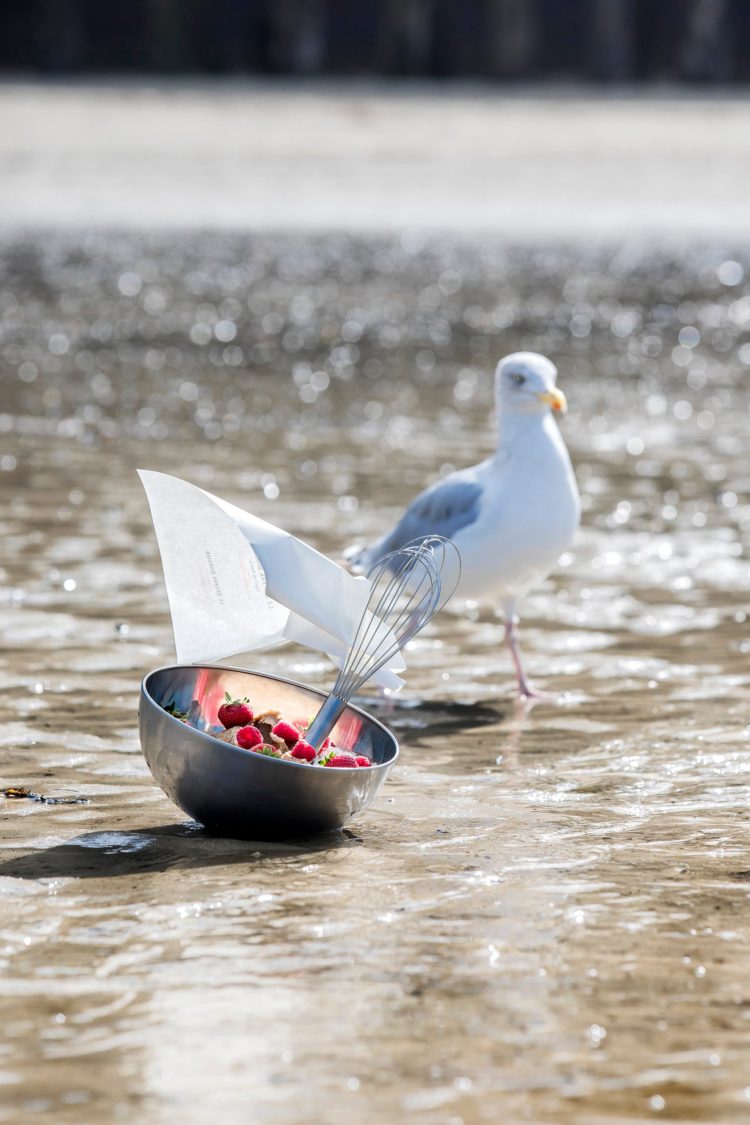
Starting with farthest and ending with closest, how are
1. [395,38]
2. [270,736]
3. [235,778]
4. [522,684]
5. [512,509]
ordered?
[395,38]
[512,509]
[522,684]
[270,736]
[235,778]

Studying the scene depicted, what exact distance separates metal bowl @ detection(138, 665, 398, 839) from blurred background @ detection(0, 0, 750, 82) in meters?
38.3

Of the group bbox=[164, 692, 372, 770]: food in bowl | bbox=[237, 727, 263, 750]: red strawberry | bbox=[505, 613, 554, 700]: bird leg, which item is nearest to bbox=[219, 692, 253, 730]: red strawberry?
bbox=[164, 692, 372, 770]: food in bowl

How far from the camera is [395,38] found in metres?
42.4

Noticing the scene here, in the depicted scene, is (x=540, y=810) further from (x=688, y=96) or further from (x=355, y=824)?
(x=688, y=96)

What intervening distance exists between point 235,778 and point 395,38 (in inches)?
1548

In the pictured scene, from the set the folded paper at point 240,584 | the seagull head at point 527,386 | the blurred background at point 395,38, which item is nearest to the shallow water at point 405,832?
the folded paper at point 240,584

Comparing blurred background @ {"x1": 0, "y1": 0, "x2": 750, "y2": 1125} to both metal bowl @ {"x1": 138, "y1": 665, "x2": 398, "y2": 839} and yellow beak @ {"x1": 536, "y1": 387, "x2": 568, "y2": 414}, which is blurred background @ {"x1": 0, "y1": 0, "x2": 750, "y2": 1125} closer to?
metal bowl @ {"x1": 138, "y1": 665, "x2": 398, "y2": 839}

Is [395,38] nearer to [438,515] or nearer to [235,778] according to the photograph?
[438,515]

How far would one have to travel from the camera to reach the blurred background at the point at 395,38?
42.4m

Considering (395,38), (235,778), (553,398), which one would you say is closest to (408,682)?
(553,398)

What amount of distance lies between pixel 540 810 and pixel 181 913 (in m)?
1.40

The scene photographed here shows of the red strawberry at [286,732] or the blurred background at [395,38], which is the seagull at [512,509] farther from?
the blurred background at [395,38]

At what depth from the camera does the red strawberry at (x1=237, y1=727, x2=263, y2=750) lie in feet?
17.1

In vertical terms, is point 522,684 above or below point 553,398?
below
